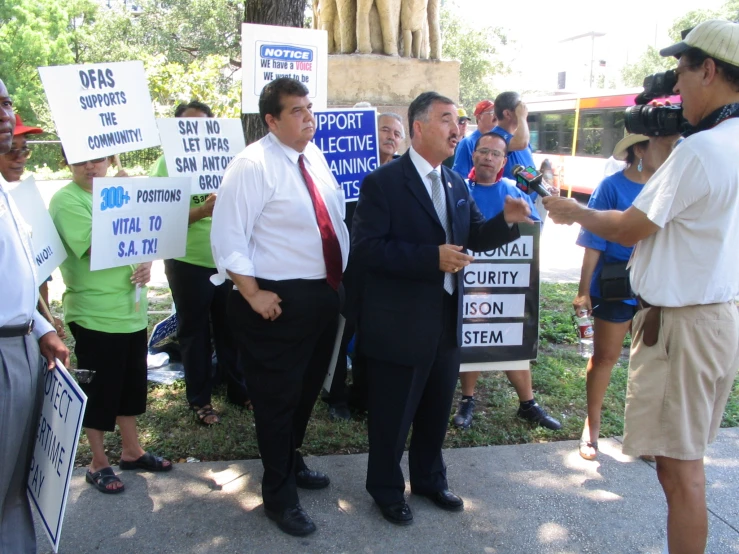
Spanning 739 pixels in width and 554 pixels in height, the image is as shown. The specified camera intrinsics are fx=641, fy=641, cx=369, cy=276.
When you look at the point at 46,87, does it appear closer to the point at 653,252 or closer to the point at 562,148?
the point at 653,252

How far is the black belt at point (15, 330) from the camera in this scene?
213 cm

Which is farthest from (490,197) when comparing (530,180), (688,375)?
(688,375)

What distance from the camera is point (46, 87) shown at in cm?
325

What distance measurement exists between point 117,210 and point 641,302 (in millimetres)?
2445

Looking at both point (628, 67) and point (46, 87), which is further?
point (628, 67)

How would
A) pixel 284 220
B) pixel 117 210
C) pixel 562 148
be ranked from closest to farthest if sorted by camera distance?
1. pixel 284 220
2. pixel 117 210
3. pixel 562 148

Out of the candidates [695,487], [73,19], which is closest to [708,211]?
[695,487]

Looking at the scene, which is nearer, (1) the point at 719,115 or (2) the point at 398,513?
(1) the point at 719,115

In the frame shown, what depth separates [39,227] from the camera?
9.55 feet

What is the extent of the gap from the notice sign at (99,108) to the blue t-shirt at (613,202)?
8.21 feet

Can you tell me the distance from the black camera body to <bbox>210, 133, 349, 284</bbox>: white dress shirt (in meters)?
1.44

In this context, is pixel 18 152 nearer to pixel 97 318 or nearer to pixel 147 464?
pixel 97 318

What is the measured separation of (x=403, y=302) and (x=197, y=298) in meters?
1.67

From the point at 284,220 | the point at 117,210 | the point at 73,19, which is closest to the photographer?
the point at 284,220
